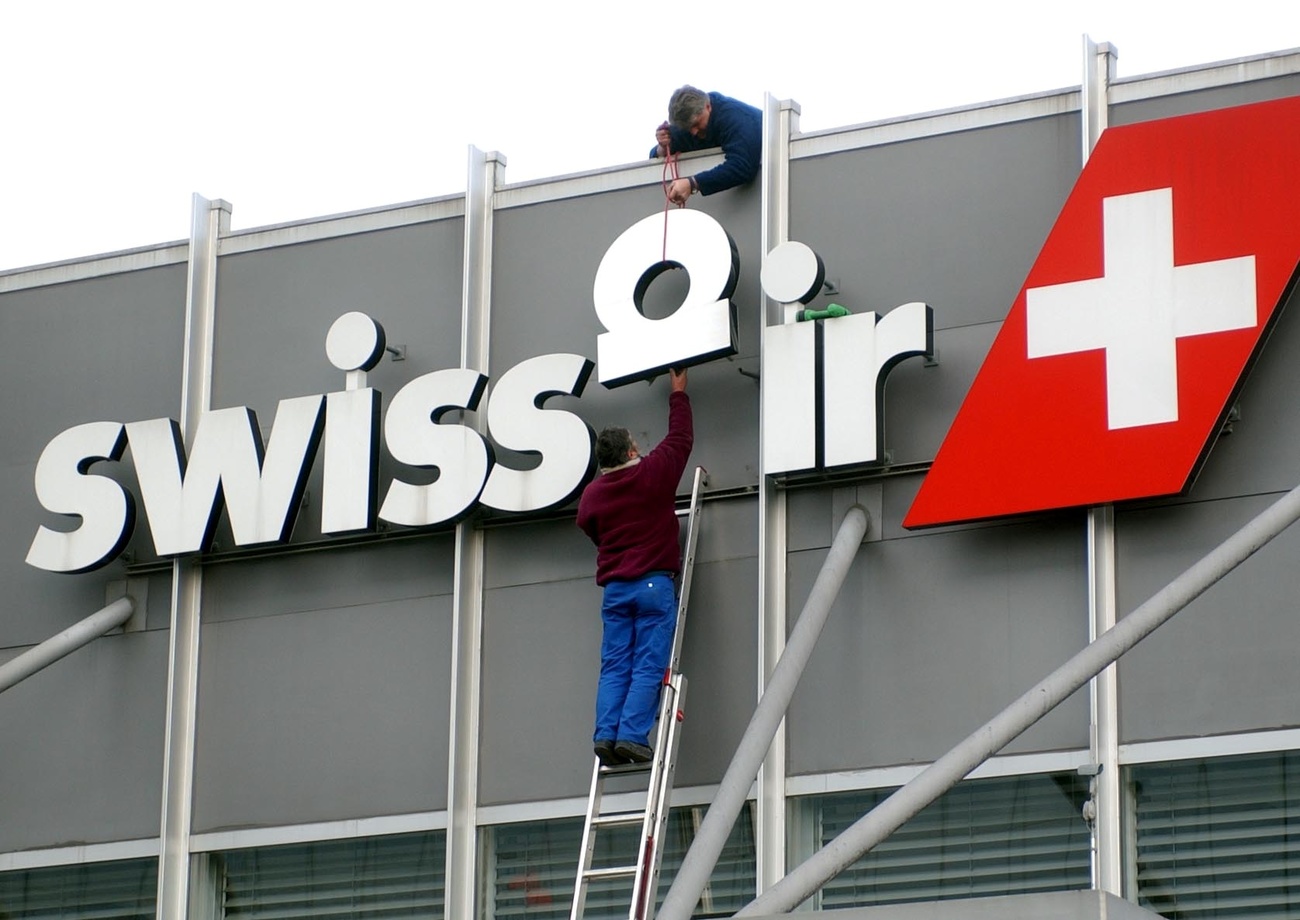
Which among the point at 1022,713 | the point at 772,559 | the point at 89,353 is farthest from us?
the point at 89,353

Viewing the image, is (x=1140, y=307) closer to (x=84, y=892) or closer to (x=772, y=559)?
(x=772, y=559)

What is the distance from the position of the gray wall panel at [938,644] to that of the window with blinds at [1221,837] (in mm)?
570

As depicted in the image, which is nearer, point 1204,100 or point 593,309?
point 1204,100

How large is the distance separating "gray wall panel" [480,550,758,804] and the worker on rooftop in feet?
7.31

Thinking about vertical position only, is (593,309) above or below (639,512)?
above

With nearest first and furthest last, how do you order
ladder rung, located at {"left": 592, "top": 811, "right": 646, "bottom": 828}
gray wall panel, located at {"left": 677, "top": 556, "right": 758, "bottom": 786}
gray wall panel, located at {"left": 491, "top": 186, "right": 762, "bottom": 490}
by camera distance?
ladder rung, located at {"left": 592, "top": 811, "right": 646, "bottom": 828} → gray wall panel, located at {"left": 677, "top": 556, "right": 758, "bottom": 786} → gray wall panel, located at {"left": 491, "top": 186, "right": 762, "bottom": 490}

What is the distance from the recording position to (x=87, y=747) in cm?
1514

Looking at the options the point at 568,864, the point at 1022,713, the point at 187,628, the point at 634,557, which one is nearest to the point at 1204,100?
the point at 1022,713

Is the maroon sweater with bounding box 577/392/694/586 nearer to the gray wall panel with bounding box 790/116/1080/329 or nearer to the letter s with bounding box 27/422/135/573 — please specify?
the gray wall panel with bounding box 790/116/1080/329

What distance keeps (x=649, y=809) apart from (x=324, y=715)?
8.60 ft

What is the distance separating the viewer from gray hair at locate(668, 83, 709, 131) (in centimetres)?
1435

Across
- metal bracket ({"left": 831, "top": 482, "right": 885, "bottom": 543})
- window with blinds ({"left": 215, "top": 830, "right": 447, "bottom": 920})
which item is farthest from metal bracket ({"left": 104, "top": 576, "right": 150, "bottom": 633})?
metal bracket ({"left": 831, "top": 482, "right": 885, "bottom": 543})

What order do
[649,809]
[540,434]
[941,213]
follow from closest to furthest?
[649,809]
[941,213]
[540,434]

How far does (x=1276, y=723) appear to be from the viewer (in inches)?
486
